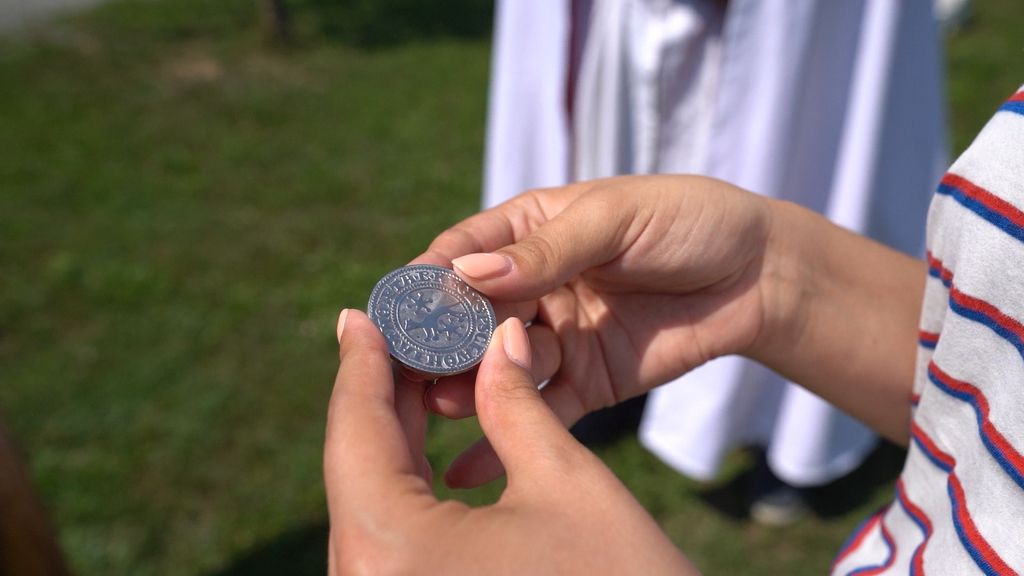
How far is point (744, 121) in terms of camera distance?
8.35 ft

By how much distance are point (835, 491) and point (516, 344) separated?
2.58 metres

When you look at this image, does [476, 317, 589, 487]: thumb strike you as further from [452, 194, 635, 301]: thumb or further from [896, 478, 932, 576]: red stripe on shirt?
[896, 478, 932, 576]: red stripe on shirt

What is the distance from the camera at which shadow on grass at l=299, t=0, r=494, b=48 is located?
7801mm

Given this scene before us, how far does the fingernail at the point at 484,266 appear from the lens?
1.31 meters

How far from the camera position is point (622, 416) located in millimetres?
3635

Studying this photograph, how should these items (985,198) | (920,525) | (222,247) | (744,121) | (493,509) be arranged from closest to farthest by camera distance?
(493,509) < (985,198) < (920,525) < (744,121) < (222,247)

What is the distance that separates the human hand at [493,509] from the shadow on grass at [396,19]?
23.1 feet

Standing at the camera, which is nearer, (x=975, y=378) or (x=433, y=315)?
(x=975, y=378)

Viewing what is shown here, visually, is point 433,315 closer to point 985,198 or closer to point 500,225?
point 500,225

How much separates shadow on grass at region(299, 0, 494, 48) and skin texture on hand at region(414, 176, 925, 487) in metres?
6.53

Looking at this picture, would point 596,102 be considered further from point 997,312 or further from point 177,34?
point 177,34

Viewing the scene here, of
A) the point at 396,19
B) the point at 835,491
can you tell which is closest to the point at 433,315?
the point at 835,491

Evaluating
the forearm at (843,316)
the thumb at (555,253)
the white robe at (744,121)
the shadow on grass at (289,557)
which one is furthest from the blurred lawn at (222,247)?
the thumb at (555,253)

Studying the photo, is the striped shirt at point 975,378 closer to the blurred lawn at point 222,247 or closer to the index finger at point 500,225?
the index finger at point 500,225
